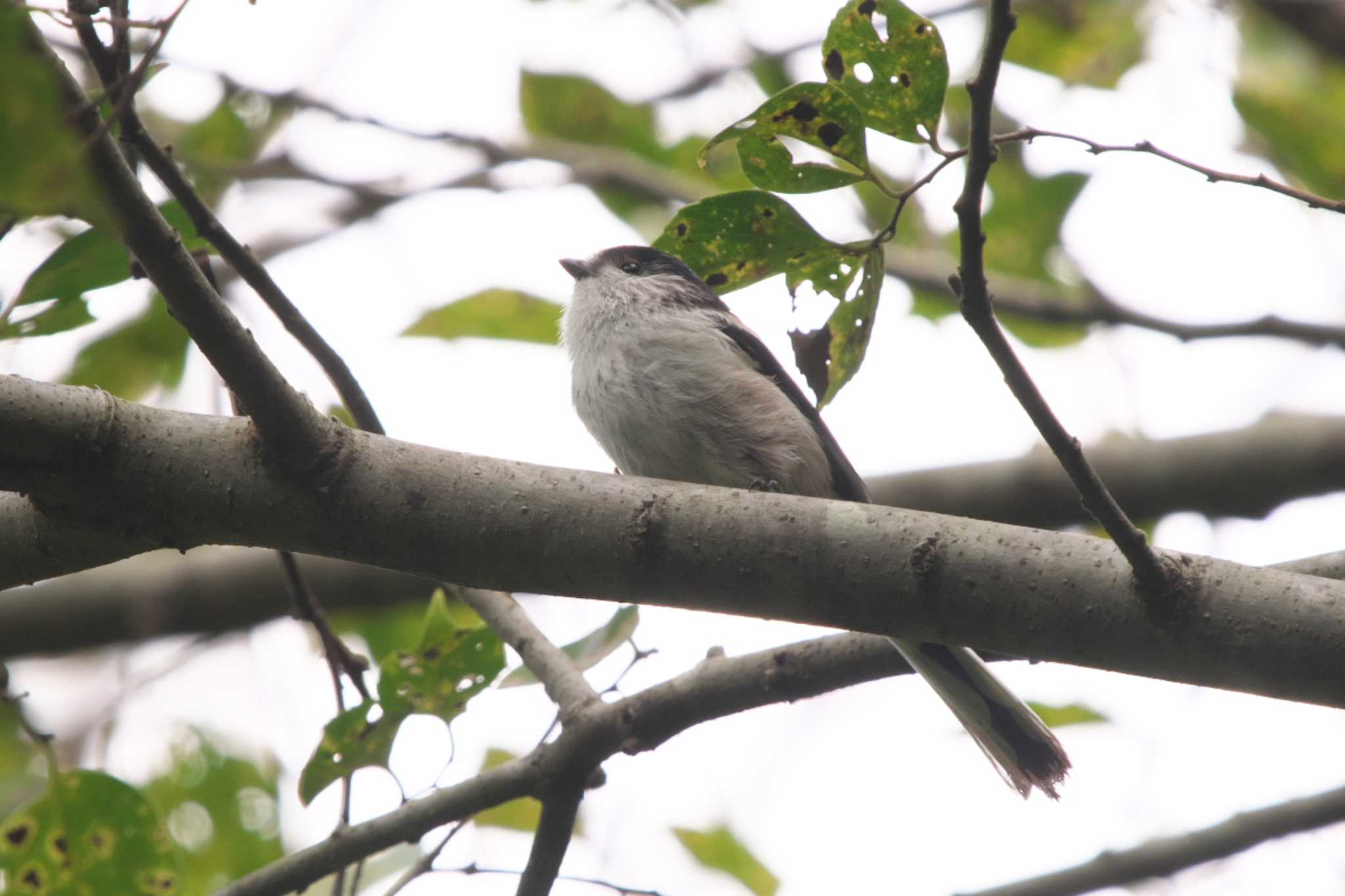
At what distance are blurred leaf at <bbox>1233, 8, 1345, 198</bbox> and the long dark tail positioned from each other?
3.03 metres

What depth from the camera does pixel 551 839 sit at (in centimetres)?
317

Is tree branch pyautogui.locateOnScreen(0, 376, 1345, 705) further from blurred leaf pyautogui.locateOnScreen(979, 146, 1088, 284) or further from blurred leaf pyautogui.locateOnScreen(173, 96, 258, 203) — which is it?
blurred leaf pyautogui.locateOnScreen(173, 96, 258, 203)

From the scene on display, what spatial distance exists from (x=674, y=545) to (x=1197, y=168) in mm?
1249

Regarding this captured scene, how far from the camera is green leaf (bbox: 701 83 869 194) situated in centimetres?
249

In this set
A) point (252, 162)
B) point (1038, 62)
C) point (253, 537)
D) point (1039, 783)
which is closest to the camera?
point (253, 537)

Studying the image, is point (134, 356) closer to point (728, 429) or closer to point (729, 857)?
point (728, 429)

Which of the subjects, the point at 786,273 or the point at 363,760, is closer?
the point at 786,273

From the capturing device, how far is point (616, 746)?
3.29m

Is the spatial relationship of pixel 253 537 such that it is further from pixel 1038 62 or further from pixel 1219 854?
pixel 1038 62

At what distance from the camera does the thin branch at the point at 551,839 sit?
10.3 feet

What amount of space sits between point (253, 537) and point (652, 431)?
1.73 m

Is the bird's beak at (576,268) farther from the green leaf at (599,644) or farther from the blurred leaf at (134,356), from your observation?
the green leaf at (599,644)

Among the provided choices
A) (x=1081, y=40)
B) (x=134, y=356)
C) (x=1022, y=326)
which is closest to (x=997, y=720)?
(x=1022, y=326)

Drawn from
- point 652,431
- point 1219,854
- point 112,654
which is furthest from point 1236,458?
point 112,654
